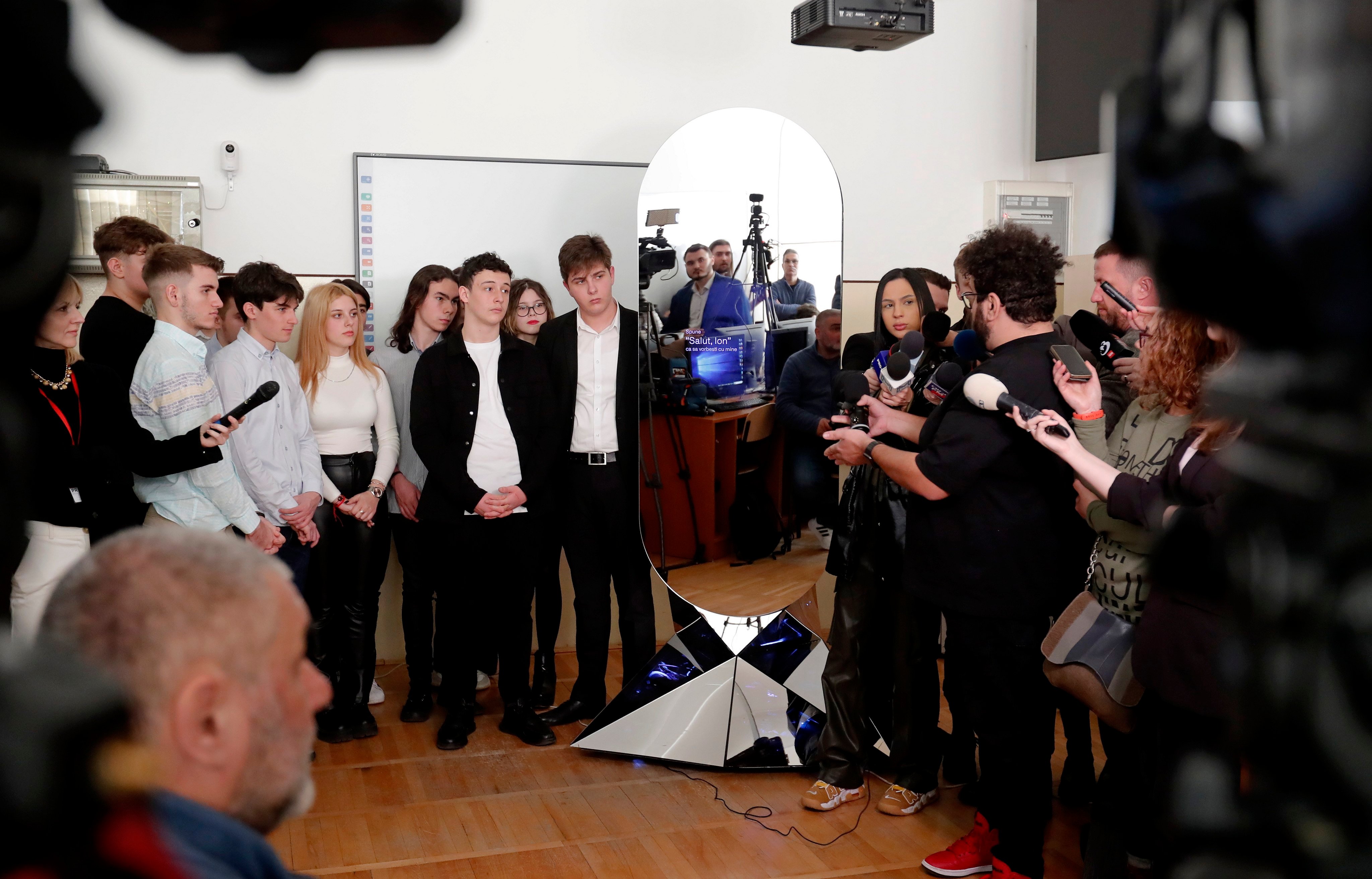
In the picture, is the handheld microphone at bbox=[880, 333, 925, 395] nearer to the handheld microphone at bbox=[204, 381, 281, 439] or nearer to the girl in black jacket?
the handheld microphone at bbox=[204, 381, 281, 439]

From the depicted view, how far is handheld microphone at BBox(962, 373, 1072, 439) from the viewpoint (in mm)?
2354

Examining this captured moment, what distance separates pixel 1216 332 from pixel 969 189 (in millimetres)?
3455

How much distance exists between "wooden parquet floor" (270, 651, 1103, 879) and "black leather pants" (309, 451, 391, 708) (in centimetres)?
25

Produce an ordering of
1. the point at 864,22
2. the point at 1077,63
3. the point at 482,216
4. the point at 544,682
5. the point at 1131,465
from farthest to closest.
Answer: the point at 1077,63
the point at 482,216
the point at 544,682
the point at 864,22
the point at 1131,465

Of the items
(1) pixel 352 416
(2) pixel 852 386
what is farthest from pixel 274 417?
(2) pixel 852 386

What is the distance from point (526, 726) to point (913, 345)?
188cm

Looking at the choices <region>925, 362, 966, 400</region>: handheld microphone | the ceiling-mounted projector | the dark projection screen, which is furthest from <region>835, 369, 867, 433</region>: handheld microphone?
the dark projection screen

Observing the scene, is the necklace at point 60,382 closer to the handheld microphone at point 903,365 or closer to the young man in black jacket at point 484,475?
the young man in black jacket at point 484,475

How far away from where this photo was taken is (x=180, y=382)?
9.86ft

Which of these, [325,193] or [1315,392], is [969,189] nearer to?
[325,193]

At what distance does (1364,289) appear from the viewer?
32cm

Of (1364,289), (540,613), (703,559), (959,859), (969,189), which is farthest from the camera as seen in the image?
(969,189)

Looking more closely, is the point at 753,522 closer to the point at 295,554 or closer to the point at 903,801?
the point at 903,801

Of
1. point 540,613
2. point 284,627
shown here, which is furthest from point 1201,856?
point 540,613
